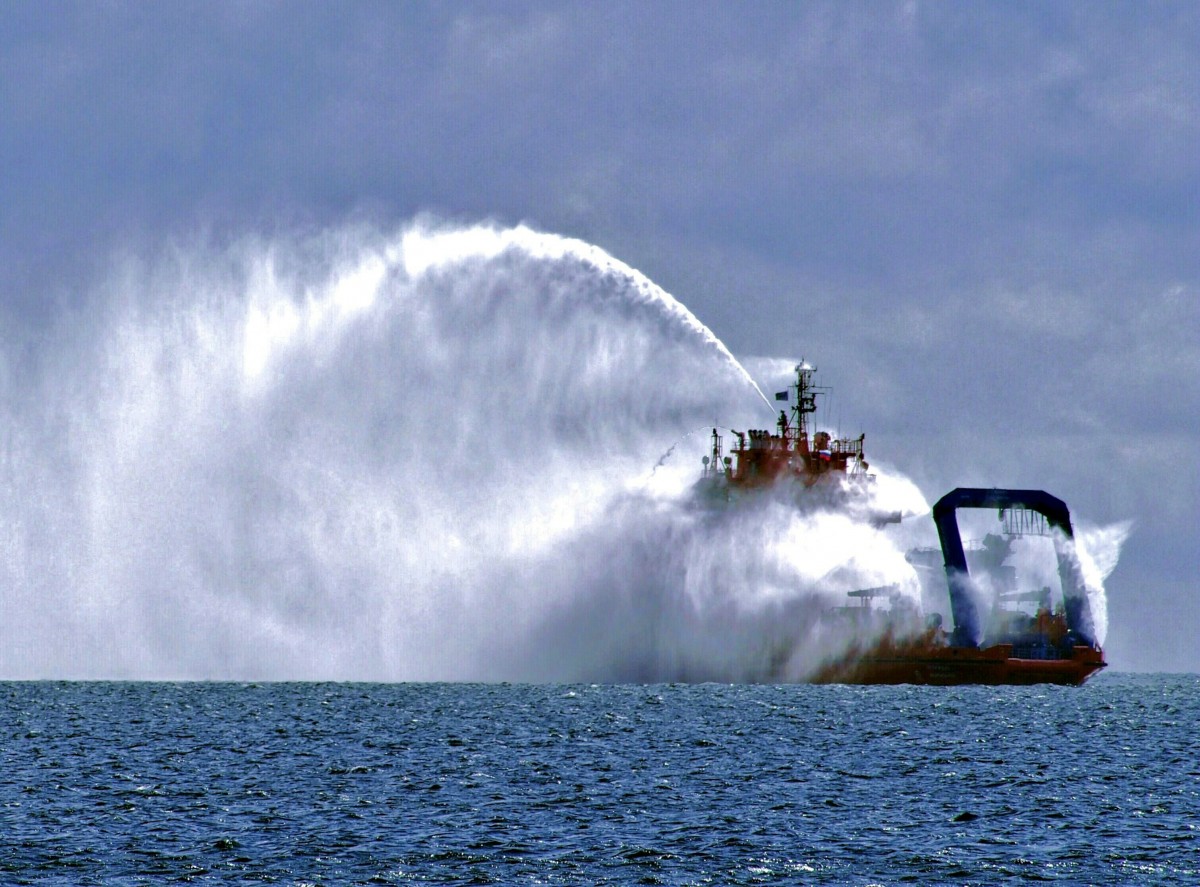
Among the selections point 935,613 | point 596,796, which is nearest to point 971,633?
point 935,613

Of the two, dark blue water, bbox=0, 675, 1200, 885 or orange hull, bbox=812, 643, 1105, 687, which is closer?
dark blue water, bbox=0, 675, 1200, 885

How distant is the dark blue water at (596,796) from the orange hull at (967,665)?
9967 millimetres

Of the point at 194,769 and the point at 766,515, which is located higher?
the point at 766,515

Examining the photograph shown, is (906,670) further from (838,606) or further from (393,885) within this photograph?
(393,885)

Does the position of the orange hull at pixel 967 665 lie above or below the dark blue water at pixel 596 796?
above

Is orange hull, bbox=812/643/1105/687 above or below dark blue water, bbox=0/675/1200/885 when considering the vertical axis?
above

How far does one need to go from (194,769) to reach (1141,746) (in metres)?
37.0

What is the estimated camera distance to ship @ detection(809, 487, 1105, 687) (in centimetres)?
9181

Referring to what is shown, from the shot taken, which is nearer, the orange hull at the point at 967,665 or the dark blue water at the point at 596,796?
the dark blue water at the point at 596,796

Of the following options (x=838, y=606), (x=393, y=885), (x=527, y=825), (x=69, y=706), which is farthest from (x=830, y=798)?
(x=69, y=706)

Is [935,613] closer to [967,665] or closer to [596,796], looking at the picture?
[967,665]

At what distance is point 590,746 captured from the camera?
196 feet

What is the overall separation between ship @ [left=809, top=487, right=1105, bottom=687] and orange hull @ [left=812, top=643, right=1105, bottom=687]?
0.18 feet

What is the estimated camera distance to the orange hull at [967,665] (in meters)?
91.2
